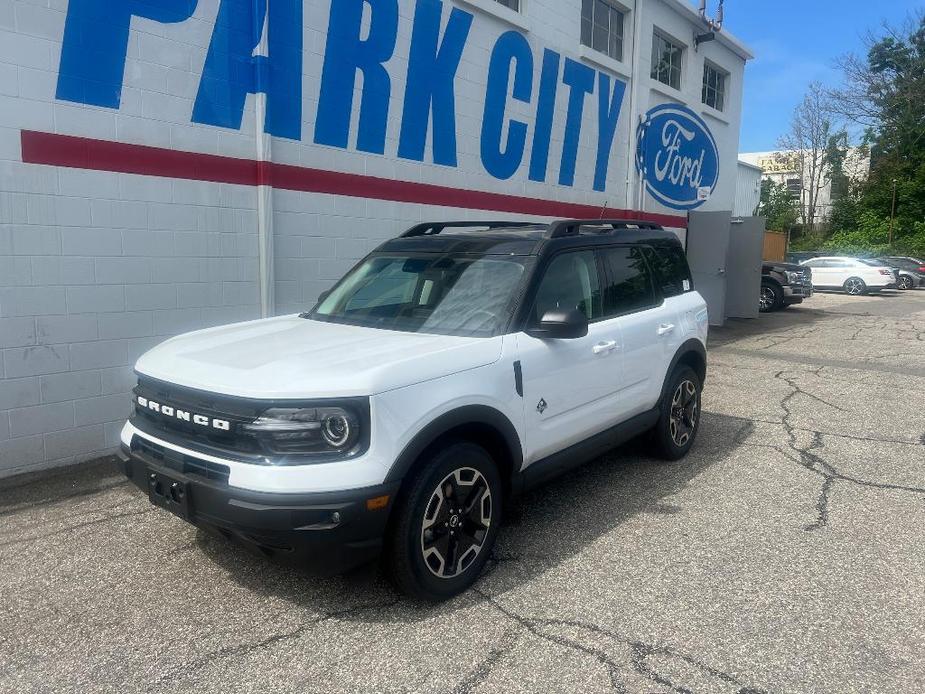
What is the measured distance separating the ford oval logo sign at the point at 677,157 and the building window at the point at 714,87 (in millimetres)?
778

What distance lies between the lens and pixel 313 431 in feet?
9.55

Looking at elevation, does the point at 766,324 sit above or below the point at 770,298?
below

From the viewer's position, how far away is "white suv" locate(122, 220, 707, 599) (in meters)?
2.91

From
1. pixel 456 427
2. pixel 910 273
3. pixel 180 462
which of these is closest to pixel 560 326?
pixel 456 427

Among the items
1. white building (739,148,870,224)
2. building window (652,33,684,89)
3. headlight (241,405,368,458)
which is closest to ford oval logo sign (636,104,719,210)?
building window (652,33,684,89)

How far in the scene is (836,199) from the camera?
5188 cm

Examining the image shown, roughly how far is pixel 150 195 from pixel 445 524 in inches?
157

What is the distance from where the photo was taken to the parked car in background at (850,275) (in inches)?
1016

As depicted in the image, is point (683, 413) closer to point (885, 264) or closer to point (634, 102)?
point (634, 102)

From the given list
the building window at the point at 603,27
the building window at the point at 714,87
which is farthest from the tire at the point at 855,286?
the building window at the point at 603,27

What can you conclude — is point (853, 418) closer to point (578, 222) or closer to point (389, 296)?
point (578, 222)

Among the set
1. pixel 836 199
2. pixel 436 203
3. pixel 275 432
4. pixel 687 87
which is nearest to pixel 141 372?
pixel 275 432

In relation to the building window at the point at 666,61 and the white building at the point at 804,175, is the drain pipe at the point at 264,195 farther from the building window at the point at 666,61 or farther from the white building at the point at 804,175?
the white building at the point at 804,175

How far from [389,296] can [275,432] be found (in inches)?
62.0
